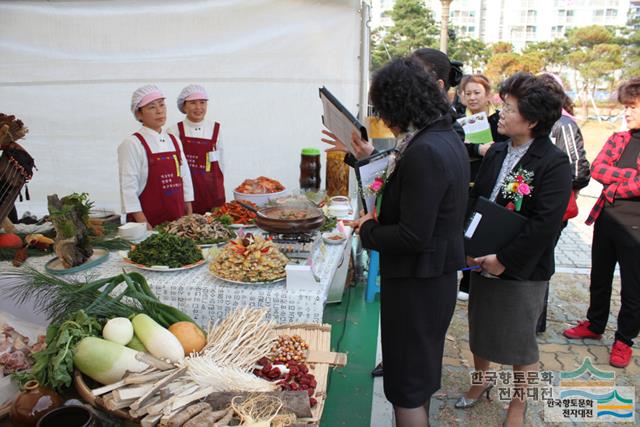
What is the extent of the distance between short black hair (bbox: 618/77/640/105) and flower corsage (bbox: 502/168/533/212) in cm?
143

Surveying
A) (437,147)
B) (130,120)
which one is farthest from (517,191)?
(130,120)

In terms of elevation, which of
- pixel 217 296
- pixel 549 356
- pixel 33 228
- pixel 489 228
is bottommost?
pixel 549 356

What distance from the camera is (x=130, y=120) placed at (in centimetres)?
503

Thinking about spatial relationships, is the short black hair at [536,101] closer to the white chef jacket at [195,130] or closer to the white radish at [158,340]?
the white radish at [158,340]

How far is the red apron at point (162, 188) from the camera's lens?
3.50 meters

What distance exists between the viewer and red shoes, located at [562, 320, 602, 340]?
12.4ft

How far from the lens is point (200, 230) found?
292cm

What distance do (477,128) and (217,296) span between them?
2.17 m

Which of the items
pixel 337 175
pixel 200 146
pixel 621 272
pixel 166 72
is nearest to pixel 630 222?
pixel 621 272

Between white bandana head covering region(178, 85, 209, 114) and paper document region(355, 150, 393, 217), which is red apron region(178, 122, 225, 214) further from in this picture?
paper document region(355, 150, 393, 217)

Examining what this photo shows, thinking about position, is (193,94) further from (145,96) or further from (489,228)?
(489,228)

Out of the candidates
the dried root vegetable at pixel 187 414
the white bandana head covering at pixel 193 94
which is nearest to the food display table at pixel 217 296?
the dried root vegetable at pixel 187 414

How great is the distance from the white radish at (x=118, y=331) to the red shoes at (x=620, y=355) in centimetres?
328

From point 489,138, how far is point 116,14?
3.77 metres
